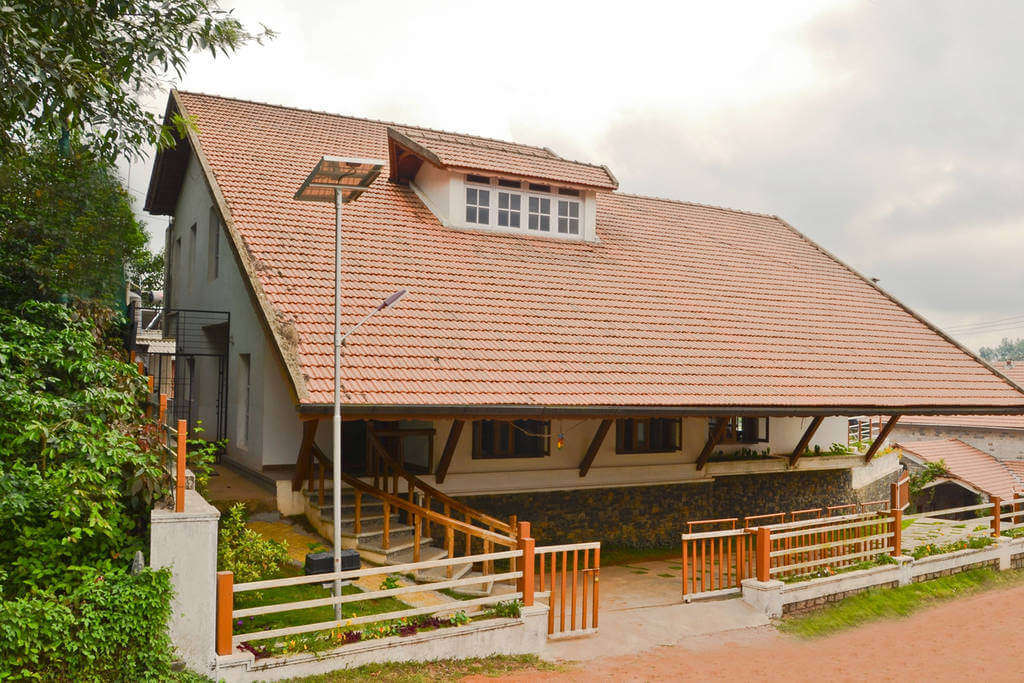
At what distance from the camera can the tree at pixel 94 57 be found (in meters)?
8.70

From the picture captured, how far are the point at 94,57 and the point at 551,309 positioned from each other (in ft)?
25.8

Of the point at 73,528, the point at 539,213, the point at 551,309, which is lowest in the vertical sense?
the point at 73,528

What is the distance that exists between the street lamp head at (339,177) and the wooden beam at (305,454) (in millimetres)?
3400

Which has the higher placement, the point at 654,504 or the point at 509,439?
the point at 509,439

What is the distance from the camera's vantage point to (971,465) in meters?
28.3

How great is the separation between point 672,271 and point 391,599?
10247mm

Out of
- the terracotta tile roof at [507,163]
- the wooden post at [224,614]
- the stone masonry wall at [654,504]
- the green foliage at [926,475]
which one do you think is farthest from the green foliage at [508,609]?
the green foliage at [926,475]

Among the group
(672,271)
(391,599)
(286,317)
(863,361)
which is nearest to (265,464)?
(286,317)

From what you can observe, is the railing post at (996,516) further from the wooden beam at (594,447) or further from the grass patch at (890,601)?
the wooden beam at (594,447)

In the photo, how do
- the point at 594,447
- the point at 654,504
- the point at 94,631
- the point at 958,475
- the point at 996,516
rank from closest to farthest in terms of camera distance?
the point at 94,631, the point at 594,447, the point at 654,504, the point at 996,516, the point at 958,475

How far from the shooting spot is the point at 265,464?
1180cm

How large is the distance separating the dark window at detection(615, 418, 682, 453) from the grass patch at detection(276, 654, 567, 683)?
6.48 m

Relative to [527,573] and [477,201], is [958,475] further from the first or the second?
[527,573]

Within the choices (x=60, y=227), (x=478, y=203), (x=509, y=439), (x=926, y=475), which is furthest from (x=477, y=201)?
(x=926, y=475)
